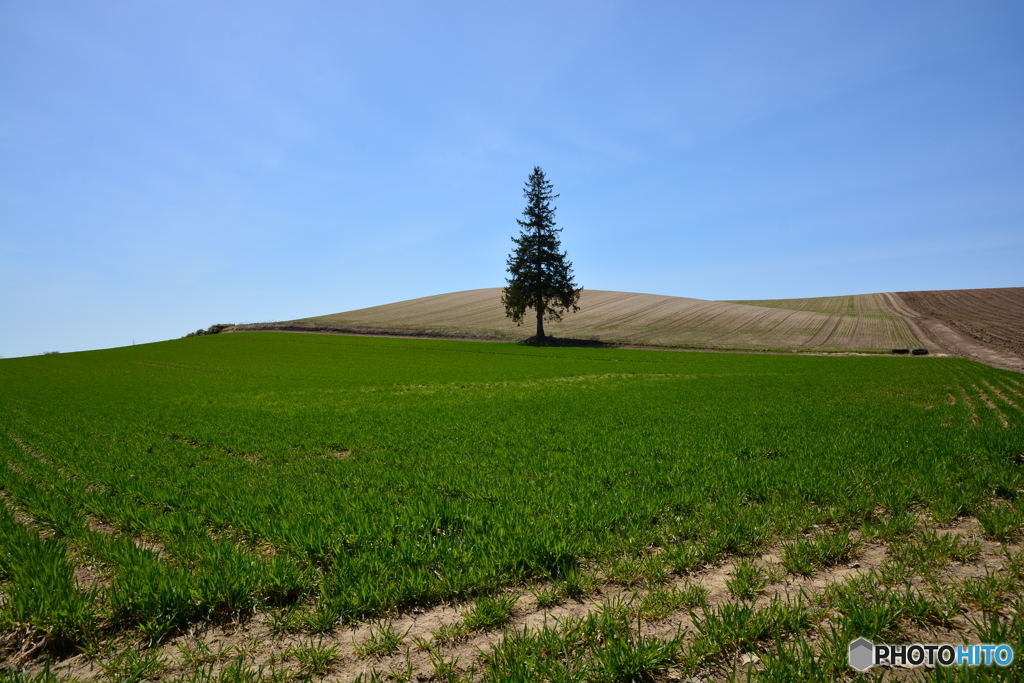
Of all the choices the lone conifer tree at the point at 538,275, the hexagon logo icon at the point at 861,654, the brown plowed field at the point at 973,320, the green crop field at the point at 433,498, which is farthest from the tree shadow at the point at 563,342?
the hexagon logo icon at the point at 861,654

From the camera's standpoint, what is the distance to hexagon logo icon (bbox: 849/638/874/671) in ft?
11.4

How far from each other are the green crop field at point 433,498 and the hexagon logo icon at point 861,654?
0.32 meters

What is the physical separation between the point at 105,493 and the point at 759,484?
35.6ft

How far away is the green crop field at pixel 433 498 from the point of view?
438 centimetres

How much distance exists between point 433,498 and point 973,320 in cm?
8596

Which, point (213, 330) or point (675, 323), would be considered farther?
point (213, 330)

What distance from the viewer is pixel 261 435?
1271 cm

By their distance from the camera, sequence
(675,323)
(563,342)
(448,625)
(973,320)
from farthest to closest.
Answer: (675,323), (973,320), (563,342), (448,625)

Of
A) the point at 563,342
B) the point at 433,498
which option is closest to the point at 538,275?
the point at 563,342

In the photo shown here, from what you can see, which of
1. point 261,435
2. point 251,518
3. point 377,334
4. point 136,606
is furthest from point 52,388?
point 377,334

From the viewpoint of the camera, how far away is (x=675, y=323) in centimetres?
6531

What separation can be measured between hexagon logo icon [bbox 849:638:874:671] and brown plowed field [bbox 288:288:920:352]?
169 ft

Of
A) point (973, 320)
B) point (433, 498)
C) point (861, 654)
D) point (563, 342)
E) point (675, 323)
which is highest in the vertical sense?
point (675, 323)

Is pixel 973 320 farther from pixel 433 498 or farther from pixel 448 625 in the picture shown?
pixel 448 625
